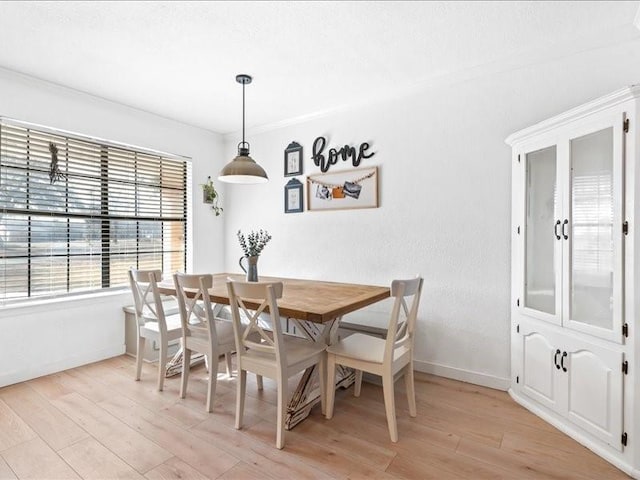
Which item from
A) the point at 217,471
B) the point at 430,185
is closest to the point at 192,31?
the point at 430,185

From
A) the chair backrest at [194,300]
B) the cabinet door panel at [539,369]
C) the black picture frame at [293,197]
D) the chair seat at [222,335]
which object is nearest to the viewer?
the cabinet door panel at [539,369]

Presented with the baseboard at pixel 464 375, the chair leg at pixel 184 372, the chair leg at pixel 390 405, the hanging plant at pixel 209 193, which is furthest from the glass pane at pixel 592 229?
the hanging plant at pixel 209 193

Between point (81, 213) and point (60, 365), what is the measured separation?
1.37 metres

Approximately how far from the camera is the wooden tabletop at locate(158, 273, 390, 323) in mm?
1963

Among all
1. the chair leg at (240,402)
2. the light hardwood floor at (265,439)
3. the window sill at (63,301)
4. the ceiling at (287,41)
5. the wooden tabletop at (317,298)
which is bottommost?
the light hardwood floor at (265,439)

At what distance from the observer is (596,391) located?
74.5 inches

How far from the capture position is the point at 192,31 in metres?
2.23

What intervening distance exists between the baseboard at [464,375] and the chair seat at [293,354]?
123 cm

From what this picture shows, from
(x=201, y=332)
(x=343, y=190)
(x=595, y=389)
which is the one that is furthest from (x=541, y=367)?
(x=201, y=332)

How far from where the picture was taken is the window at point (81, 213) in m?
2.82

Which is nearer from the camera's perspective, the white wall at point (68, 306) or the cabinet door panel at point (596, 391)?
the cabinet door panel at point (596, 391)

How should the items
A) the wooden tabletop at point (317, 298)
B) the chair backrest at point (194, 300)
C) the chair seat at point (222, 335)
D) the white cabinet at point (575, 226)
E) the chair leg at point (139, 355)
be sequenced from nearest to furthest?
the white cabinet at point (575, 226) → the wooden tabletop at point (317, 298) → the chair backrest at point (194, 300) → the chair seat at point (222, 335) → the chair leg at point (139, 355)

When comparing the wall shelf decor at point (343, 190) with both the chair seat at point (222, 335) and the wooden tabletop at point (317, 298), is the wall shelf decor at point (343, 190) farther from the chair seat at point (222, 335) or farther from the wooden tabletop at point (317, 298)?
the chair seat at point (222, 335)

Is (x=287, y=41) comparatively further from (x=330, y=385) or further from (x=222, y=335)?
(x=330, y=385)
